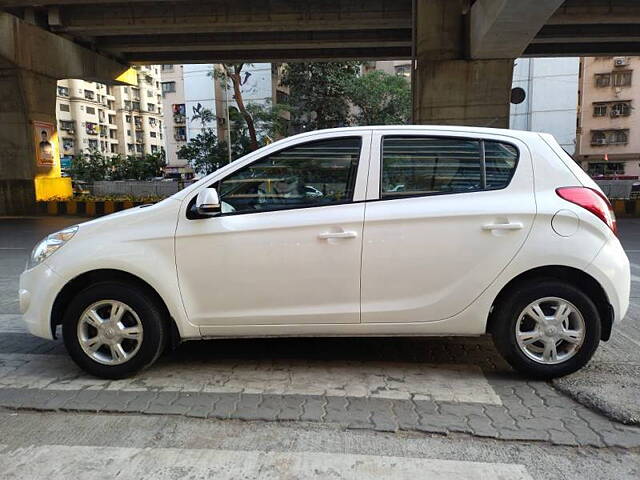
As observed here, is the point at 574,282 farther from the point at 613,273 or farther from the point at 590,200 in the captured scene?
Result: the point at 590,200

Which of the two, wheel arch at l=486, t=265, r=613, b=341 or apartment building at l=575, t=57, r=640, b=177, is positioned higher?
apartment building at l=575, t=57, r=640, b=177

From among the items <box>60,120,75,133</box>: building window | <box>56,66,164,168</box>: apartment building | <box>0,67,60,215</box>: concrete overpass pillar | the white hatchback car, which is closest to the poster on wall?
<box>0,67,60,215</box>: concrete overpass pillar

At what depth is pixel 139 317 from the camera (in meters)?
3.57

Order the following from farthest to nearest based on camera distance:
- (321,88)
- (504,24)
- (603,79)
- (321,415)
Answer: (603,79) < (321,88) < (504,24) < (321,415)

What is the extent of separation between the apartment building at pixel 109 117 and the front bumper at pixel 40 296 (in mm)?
77120

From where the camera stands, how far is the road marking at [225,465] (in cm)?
254

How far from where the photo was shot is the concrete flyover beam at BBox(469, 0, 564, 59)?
1073 centimetres

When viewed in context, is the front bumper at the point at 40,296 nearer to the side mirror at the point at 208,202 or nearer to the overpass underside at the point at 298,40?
the side mirror at the point at 208,202

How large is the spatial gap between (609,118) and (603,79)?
3695 millimetres

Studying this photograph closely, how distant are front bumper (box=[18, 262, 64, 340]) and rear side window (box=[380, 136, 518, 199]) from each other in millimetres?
2375

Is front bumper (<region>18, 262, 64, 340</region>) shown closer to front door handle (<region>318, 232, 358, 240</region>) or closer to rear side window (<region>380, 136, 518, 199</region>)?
front door handle (<region>318, 232, 358, 240</region>)

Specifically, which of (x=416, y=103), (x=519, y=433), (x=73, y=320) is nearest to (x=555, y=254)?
(x=519, y=433)

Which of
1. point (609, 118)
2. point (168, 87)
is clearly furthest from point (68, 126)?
point (609, 118)

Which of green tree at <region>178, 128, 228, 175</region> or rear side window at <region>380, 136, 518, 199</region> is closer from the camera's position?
rear side window at <region>380, 136, 518, 199</region>
